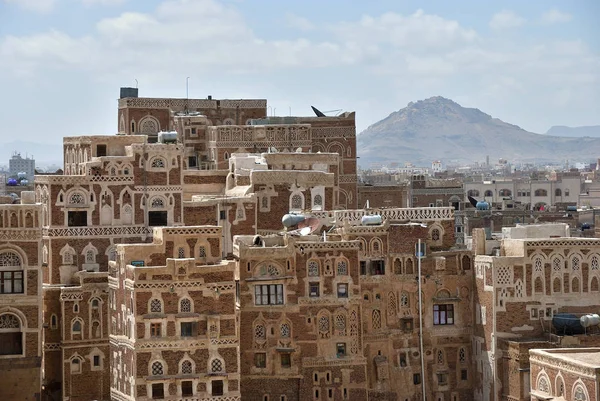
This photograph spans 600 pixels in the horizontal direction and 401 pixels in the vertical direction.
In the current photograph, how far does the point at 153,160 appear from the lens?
310ft

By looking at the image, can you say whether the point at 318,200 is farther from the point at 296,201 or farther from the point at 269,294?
the point at 269,294

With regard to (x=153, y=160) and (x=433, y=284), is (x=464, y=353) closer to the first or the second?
(x=433, y=284)

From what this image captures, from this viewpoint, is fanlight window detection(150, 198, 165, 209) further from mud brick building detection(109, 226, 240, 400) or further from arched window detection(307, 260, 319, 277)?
mud brick building detection(109, 226, 240, 400)

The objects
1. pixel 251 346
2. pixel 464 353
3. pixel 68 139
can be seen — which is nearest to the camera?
pixel 251 346

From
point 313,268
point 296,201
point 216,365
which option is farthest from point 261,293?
point 296,201

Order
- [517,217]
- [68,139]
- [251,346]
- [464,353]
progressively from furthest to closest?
[517,217] < [68,139] < [464,353] < [251,346]

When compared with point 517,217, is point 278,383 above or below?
below

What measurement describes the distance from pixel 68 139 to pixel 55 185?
7.93 metres

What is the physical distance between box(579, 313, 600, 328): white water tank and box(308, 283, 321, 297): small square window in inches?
554

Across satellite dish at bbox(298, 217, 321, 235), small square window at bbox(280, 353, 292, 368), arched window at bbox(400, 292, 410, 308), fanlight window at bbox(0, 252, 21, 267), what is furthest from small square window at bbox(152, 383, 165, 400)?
arched window at bbox(400, 292, 410, 308)

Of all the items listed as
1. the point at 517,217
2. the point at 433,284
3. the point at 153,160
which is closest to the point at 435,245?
the point at 433,284

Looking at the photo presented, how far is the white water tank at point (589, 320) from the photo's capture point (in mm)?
86375

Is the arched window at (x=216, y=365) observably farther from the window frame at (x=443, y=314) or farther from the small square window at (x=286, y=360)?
the window frame at (x=443, y=314)

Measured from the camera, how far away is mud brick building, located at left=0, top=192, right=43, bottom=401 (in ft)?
279
